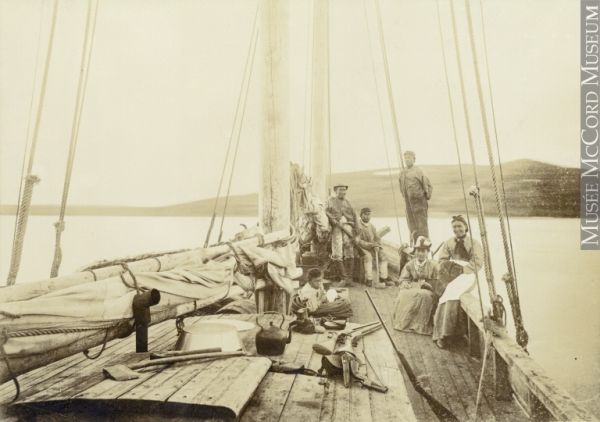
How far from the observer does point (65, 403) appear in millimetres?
1683

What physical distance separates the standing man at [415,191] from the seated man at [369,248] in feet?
3.00

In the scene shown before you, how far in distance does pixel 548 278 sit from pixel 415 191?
A: 26.2m

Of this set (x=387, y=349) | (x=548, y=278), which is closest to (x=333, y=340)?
(x=387, y=349)

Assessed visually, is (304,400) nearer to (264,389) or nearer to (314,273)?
(264,389)

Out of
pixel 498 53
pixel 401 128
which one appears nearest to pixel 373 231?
pixel 401 128

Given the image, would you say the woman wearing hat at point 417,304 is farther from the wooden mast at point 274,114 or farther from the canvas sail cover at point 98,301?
the canvas sail cover at point 98,301

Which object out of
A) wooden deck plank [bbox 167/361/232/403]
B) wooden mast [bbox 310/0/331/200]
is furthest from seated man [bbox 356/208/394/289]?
wooden deck plank [bbox 167/361/232/403]

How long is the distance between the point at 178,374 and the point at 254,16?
4.90 meters

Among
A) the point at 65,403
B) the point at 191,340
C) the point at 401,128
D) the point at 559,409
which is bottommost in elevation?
the point at 559,409

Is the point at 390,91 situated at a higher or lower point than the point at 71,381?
higher

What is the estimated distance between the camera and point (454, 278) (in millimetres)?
5195

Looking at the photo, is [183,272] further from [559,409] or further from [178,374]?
[559,409]

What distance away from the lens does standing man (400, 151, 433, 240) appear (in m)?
6.66

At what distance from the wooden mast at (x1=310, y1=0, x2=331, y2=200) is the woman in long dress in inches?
153
